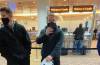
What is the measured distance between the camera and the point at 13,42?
3600mm

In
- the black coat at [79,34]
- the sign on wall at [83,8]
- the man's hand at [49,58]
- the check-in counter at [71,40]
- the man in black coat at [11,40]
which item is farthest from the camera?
the sign on wall at [83,8]

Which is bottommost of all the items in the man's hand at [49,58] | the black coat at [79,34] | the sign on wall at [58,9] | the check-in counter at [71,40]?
the check-in counter at [71,40]

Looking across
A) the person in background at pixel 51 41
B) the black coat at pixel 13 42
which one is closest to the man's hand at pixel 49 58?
the person in background at pixel 51 41

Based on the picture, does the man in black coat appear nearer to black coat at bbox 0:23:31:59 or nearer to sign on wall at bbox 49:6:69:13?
black coat at bbox 0:23:31:59

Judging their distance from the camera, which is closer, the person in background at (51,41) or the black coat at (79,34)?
the person in background at (51,41)

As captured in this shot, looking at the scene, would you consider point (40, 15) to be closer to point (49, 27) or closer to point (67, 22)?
point (67, 22)

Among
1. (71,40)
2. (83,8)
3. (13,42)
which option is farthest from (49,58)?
(83,8)

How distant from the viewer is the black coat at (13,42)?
3.59 meters

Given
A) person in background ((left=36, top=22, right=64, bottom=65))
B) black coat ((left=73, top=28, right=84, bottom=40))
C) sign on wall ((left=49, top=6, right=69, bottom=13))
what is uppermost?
person in background ((left=36, top=22, right=64, bottom=65))

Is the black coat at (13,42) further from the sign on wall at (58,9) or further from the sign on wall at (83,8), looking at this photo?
the sign on wall at (83,8)

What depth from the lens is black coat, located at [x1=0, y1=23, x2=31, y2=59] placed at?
3.59 metres

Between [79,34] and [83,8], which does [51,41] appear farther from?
[83,8]

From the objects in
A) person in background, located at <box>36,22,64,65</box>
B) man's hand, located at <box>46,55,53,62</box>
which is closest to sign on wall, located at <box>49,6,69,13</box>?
person in background, located at <box>36,22,64,65</box>

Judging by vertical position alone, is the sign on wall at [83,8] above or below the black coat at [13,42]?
below
